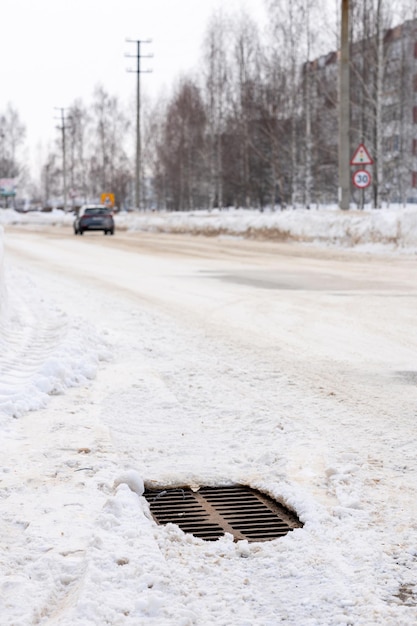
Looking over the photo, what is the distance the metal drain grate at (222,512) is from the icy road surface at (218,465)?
0.07 meters

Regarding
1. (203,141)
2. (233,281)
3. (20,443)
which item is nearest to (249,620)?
(20,443)

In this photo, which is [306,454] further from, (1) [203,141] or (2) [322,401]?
(1) [203,141]

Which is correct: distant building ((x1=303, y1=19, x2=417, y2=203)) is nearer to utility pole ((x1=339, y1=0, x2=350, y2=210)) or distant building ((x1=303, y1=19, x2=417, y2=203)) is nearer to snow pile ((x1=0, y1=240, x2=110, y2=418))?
utility pole ((x1=339, y1=0, x2=350, y2=210))

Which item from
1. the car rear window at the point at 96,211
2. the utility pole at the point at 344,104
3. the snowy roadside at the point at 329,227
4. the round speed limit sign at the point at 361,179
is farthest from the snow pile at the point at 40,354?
the car rear window at the point at 96,211

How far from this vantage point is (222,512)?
3.82 metres

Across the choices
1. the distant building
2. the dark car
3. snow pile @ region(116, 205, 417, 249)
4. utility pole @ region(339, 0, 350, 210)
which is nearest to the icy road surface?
snow pile @ region(116, 205, 417, 249)

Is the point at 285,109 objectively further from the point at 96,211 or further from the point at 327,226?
the point at 327,226

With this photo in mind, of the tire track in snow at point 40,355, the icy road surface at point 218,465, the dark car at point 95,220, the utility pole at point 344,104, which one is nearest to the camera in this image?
the icy road surface at point 218,465

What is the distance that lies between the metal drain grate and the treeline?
98.2 feet

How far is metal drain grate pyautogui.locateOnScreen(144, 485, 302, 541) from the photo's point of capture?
359 cm

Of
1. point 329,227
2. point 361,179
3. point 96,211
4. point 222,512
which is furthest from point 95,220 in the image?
point 222,512

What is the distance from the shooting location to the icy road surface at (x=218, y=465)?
2.84m

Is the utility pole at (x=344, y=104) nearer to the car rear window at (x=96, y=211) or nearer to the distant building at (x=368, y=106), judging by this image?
the distant building at (x=368, y=106)

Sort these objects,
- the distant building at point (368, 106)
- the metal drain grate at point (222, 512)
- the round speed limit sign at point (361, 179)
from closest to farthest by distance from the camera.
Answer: the metal drain grate at point (222, 512), the round speed limit sign at point (361, 179), the distant building at point (368, 106)
